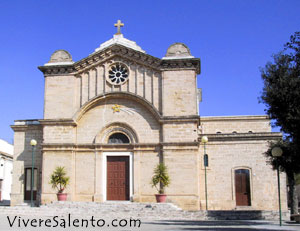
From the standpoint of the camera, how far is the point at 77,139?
28.8 meters

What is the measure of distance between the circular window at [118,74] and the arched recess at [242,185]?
32.4 feet

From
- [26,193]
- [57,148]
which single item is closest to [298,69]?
[57,148]

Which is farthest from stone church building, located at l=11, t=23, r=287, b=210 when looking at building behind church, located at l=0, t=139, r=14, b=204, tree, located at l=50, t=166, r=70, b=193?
building behind church, located at l=0, t=139, r=14, b=204

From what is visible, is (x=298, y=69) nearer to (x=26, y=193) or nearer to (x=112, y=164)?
(x=112, y=164)

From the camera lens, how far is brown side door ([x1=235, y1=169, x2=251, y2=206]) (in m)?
29.1

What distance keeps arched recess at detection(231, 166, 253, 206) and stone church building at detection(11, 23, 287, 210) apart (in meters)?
0.07

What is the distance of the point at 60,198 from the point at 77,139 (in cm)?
418

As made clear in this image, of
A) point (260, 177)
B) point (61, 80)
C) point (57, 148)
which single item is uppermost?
point (61, 80)

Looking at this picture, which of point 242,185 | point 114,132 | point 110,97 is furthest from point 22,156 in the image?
point 242,185

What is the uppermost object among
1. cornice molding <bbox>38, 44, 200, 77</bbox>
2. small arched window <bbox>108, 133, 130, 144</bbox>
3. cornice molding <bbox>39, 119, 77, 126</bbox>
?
cornice molding <bbox>38, 44, 200, 77</bbox>

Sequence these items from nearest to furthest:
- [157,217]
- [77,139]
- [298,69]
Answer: [298,69] < [157,217] < [77,139]

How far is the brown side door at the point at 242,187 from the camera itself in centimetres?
2914

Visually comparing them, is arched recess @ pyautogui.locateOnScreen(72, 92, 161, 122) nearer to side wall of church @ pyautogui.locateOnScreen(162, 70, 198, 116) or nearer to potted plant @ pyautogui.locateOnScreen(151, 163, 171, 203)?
side wall of church @ pyautogui.locateOnScreen(162, 70, 198, 116)

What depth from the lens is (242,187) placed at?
29.2 meters
